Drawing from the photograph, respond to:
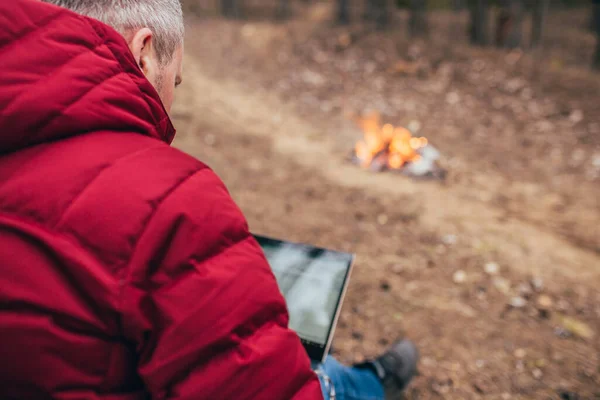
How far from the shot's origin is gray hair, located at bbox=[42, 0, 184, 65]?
1.28 meters

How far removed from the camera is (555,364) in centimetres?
328

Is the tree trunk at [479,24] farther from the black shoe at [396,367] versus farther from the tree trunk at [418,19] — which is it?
the black shoe at [396,367]

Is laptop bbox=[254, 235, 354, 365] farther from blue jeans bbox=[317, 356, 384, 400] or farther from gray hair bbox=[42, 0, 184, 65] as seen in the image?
gray hair bbox=[42, 0, 184, 65]

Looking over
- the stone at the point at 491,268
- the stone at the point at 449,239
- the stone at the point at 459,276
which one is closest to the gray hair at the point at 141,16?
the stone at the point at 459,276

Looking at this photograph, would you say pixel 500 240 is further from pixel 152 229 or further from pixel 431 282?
pixel 152 229

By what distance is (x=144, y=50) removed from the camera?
1.35 m

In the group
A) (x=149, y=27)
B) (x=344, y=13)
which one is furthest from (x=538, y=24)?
(x=149, y=27)

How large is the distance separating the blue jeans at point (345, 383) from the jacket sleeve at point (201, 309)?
79 centimetres

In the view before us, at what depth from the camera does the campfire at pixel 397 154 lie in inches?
254

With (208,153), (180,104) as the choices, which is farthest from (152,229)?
(180,104)

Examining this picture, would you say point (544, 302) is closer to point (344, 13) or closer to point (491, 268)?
point (491, 268)

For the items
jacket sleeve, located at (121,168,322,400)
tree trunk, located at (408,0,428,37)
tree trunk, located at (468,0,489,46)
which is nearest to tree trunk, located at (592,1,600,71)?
tree trunk, located at (468,0,489,46)

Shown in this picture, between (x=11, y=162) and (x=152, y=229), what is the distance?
37 cm

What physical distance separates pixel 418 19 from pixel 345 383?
13.0 metres
